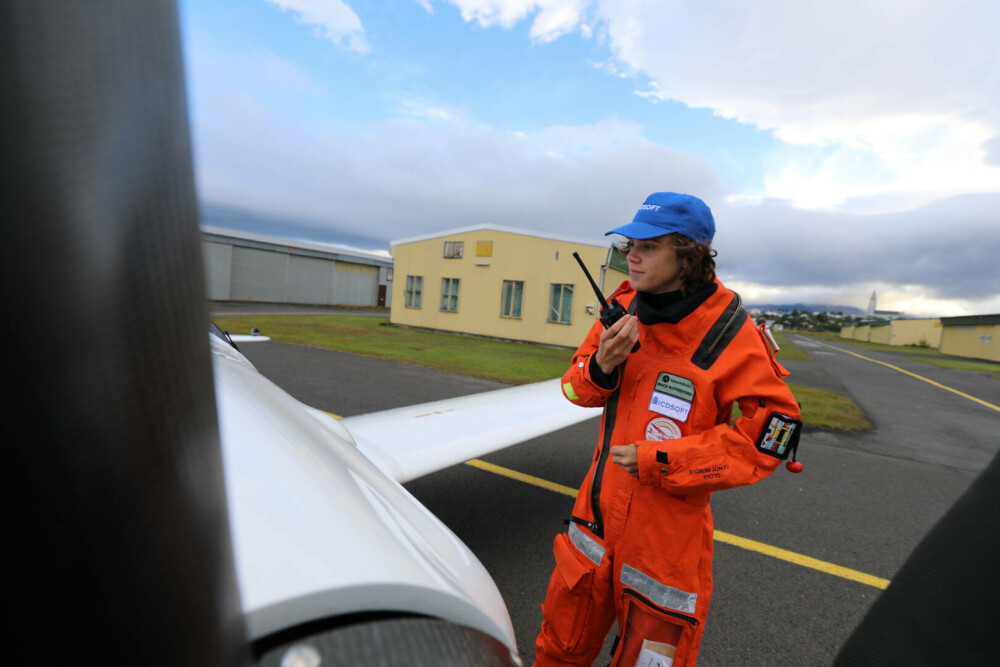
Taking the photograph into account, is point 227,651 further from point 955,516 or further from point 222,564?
point 955,516

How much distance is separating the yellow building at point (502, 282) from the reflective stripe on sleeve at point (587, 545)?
13699 millimetres

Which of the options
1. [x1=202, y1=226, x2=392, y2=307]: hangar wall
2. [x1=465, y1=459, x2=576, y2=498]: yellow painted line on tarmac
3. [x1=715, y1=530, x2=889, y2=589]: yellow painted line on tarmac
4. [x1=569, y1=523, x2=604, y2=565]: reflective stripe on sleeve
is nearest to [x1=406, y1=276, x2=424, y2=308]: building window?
[x1=202, y1=226, x2=392, y2=307]: hangar wall

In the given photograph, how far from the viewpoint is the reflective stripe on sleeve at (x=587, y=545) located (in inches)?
73.2

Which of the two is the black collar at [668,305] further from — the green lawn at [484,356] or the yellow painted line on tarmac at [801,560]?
the green lawn at [484,356]

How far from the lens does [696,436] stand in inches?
67.6

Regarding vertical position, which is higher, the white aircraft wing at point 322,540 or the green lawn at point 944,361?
the white aircraft wing at point 322,540

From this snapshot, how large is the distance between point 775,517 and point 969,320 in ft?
189

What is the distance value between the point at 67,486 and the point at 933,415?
1224cm

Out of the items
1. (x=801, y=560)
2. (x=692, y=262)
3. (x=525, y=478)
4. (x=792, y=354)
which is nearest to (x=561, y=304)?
(x=525, y=478)

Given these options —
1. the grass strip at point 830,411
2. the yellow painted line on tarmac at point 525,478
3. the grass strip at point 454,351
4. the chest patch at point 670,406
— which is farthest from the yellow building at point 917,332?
the chest patch at point 670,406

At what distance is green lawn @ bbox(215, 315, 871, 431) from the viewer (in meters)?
8.64

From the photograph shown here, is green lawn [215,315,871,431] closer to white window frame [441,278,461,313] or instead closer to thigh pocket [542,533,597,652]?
white window frame [441,278,461,313]

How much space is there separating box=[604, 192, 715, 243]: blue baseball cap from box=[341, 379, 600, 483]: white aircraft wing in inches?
67.8

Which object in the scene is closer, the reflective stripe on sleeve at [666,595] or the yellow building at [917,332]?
the reflective stripe on sleeve at [666,595]
